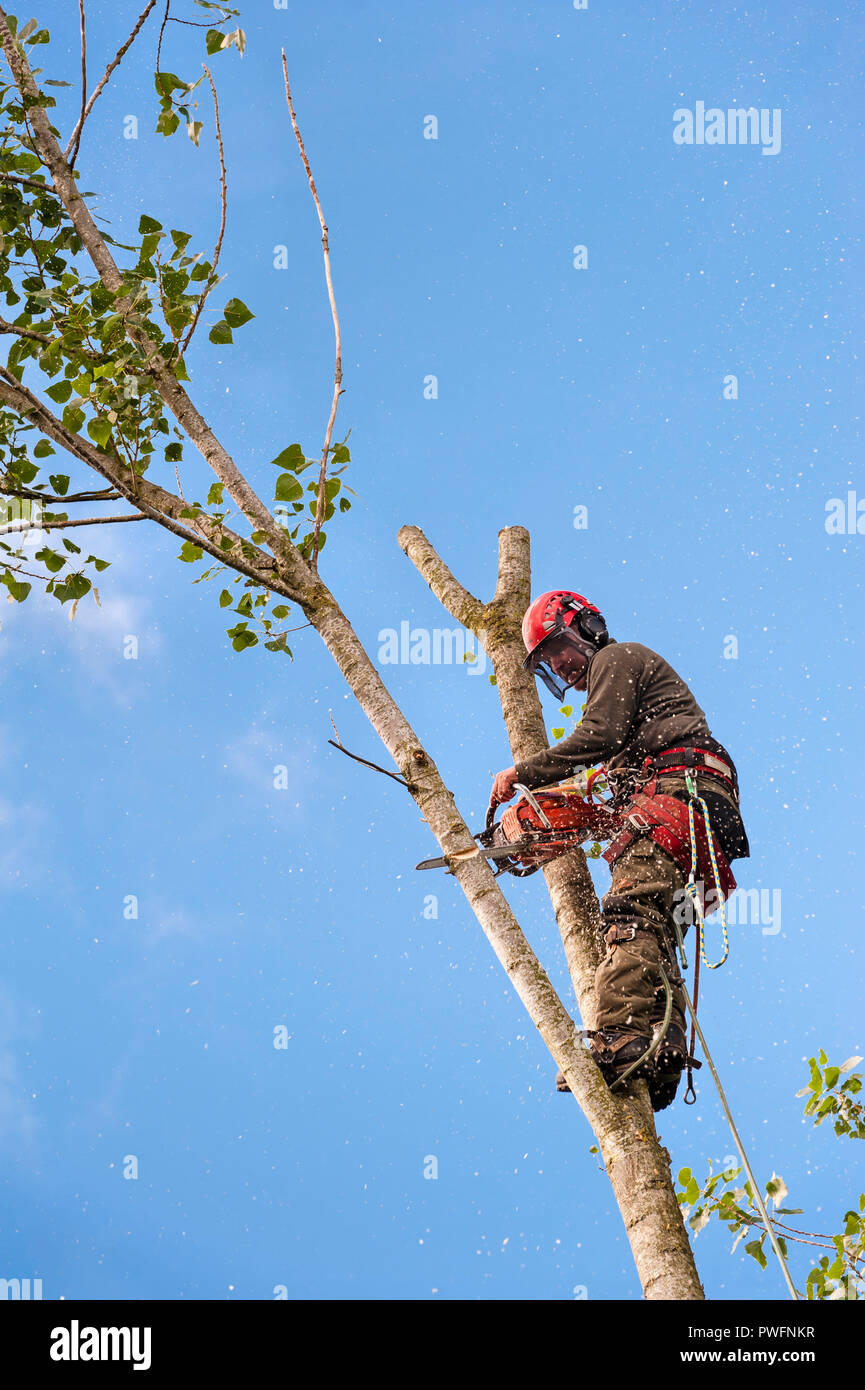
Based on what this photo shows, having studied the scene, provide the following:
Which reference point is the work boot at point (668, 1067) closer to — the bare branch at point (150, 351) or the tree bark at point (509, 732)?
the tree bark at point (509, 732)

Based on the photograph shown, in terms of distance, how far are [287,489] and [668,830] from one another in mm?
2053

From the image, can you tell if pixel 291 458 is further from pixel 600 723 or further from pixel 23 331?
pixel 600 723

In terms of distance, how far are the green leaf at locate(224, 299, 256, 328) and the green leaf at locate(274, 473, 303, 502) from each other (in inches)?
29.4

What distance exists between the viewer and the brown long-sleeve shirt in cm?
428

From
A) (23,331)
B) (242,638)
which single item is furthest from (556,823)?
(23,331)

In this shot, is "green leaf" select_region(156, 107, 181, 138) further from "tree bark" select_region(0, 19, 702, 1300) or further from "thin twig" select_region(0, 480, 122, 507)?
"thin twig" select_region(0, 480, 122, 507)

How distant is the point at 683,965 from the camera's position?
407cm

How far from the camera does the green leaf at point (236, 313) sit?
14.8 feet

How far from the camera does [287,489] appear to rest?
4418 millimetres

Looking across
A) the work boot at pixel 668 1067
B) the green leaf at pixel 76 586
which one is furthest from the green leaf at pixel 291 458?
the work boot at pixel 668 1067
